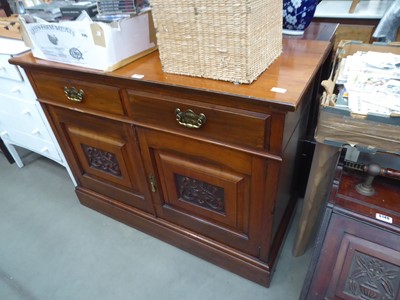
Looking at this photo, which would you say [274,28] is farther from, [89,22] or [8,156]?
[8,156]

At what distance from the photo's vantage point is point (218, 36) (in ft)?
2.23

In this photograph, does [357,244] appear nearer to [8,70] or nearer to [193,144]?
[193,144]

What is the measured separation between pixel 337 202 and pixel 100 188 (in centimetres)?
105

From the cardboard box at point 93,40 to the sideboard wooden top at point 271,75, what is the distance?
3 centimetres

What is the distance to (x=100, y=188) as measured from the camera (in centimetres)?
135

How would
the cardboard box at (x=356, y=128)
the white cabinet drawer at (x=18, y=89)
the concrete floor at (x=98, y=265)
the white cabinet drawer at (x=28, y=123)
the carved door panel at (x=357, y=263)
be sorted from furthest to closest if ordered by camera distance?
the white cabinet drawer at (x=28, y=123), the white cabinet drawer at (x=18, y=89), the concrete floor at (x=98, y=265), the carved door panel at (x=357, y=263), the cardboard box at (x=356, y=128)

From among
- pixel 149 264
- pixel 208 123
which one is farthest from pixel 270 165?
pixel 149 264

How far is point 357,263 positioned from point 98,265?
1.01 metres

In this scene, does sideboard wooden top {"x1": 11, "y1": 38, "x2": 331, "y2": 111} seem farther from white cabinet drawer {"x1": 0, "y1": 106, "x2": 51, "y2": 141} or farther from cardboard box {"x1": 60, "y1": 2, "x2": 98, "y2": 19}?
white cabinet drawer {"x1": 0, "y1": 106, "x2": 51, "y2": 141}

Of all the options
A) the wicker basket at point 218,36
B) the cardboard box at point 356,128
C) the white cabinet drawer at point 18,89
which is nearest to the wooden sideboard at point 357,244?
the cardboard box at point 356,128

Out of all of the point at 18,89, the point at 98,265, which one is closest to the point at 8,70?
the point at 18,89

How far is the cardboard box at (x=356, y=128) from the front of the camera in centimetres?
62

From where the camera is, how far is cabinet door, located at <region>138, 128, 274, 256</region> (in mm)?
831

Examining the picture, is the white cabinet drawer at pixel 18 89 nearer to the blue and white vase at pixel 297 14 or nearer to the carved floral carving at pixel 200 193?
the carved floral carving at pixel 200 193
